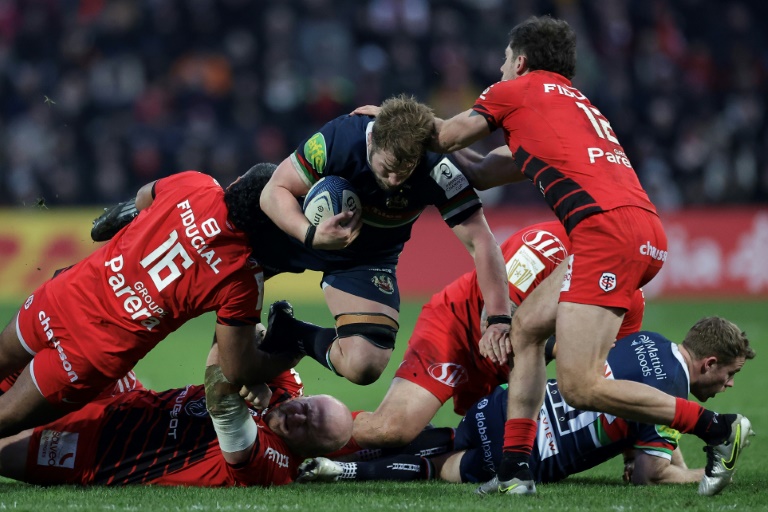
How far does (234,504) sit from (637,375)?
209 centimetres

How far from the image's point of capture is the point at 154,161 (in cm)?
1673

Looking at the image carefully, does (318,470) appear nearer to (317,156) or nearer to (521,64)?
(317,156)

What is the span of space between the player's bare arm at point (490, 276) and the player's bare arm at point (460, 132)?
60 cm

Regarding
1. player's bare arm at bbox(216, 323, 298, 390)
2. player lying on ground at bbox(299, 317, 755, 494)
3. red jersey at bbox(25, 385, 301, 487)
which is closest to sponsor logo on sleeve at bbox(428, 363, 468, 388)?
player lying on ground at bbox(299, 317, 755, 494)

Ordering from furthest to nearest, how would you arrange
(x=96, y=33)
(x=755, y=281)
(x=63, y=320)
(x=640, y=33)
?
(x=640, y=33) → (x=96, y=33) → (x=755, y=281) → (x=63, y=320)

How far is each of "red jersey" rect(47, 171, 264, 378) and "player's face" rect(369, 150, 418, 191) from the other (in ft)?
2.51

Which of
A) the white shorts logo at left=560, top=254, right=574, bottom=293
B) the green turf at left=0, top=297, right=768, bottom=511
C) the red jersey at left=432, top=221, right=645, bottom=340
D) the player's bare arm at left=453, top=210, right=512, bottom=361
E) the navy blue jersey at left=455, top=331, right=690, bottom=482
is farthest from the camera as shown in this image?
the red jersey at left=432, top=221, right=645, bottom=340

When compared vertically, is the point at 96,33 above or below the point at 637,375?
above

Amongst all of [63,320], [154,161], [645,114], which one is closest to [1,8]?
[154,161]

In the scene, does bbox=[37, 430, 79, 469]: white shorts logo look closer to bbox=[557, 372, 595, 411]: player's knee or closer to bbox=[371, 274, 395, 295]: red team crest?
bbox=[371, 274, 395, 295]: red team crest

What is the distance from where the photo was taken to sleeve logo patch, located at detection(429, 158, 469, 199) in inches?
230

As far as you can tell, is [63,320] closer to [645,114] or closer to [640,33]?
[645,114]

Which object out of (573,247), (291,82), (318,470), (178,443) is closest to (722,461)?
(573,247)

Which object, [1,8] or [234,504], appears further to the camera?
[1,8]
